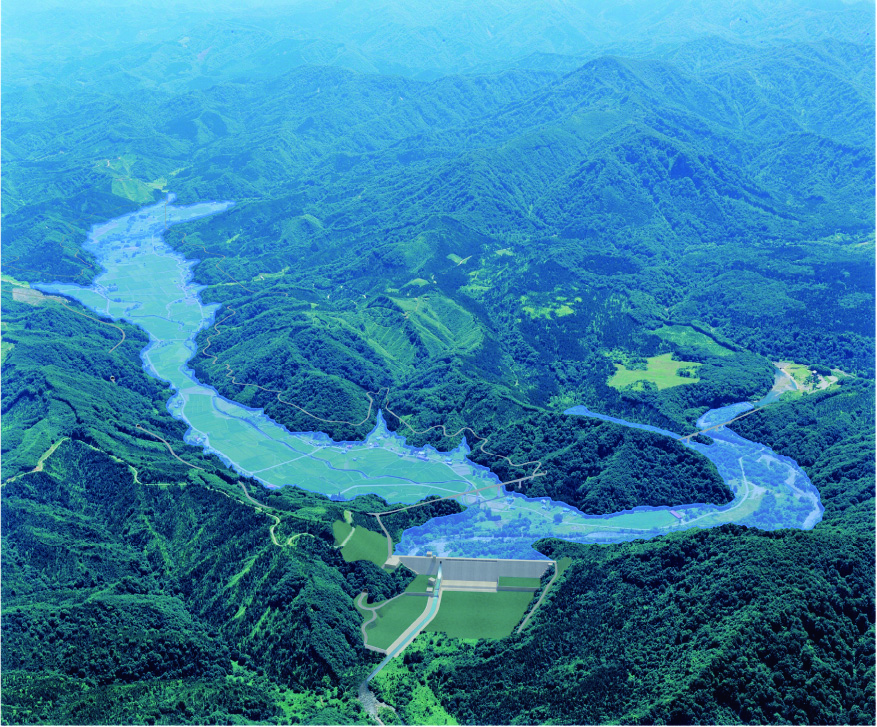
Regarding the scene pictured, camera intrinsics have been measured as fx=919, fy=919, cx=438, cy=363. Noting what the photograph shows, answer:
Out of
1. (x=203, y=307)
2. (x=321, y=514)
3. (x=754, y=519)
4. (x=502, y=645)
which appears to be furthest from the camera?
(x=203, y=307)

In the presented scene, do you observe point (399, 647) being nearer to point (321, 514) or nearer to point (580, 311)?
point (321, 514)

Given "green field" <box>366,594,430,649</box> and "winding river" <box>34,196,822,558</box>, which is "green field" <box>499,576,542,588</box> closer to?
"winding river" <box>34,196,822,558</box>

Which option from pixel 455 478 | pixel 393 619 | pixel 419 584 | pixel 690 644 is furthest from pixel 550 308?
pixel 690 644

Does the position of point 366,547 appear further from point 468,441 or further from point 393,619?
point 468,441

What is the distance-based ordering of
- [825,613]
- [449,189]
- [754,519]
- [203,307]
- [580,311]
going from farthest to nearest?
[449,189], [203,307], [580,311], [754,519], [825,613]

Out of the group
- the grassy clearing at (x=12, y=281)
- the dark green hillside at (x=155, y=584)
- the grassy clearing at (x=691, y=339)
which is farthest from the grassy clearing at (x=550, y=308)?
the grassy clearing at (x=12, y=281)

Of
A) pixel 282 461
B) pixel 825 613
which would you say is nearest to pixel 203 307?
pixel 282 461

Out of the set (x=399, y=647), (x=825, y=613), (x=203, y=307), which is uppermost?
(x=825, y=613)
